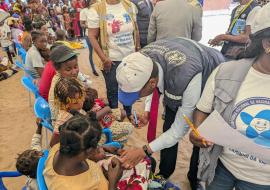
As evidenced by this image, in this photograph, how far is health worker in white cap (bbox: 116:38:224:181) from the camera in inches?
59.4

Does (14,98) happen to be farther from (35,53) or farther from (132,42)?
(132,42)

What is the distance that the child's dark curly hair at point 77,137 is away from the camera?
138 centimetres

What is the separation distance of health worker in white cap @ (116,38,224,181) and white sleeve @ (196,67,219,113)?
0.62 feet

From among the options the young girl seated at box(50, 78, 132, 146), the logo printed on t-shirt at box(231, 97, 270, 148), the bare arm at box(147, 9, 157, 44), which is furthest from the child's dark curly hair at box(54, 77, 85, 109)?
the bare arm at box(147, 9, 157, 44)

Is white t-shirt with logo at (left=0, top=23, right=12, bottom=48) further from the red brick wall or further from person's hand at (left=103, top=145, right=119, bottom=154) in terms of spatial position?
the red brick wall

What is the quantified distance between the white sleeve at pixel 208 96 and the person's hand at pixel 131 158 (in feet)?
1.63

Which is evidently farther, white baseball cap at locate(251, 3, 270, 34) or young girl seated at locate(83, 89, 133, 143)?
young girl seated at locate(83, 89, 133, 143)

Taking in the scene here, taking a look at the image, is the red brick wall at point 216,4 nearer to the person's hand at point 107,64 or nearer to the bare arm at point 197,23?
the bare arm at point 197,23

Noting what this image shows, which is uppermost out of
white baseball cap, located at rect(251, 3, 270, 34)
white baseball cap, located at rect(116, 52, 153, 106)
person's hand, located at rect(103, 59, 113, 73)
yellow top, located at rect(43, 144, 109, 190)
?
white baseball cap, located at rect(251, 3, 270, 34)

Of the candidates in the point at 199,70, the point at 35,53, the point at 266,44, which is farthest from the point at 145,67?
the point at 35,53

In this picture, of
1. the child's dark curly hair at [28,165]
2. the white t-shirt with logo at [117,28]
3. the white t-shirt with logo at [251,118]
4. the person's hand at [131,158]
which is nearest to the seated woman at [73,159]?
the person's hand at [131,158]

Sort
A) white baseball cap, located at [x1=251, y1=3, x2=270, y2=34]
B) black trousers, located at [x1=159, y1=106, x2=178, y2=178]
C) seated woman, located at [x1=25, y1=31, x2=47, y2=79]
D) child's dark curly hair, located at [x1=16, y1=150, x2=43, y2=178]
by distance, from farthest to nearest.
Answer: seated woman, located at [x1=25, y1=31, x2=47, y2=79], black trousers, located at [x1=159, y1=106, x2=178, y2=178], child's dark curly hair, located at [x1=16, y1=150, x2=43, y2=178], white baseball cap, located at [x1=251, y1=3, x2=270, y2=34]

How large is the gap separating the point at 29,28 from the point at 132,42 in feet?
7.69

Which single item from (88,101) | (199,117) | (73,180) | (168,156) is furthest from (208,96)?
(88,101)
